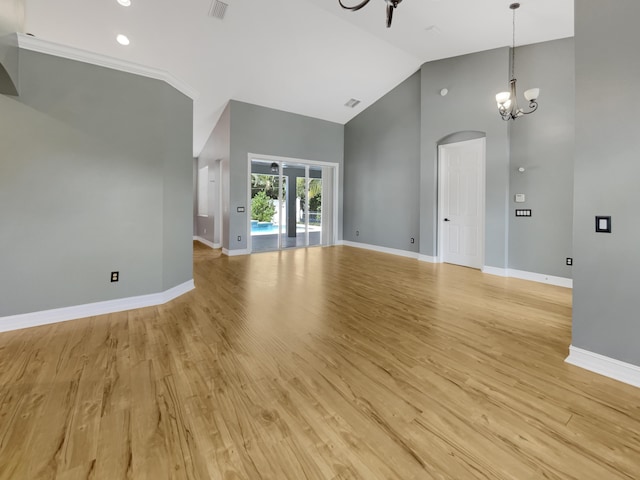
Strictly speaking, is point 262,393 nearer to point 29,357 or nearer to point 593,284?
point 29,357

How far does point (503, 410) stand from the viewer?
5.72 ft

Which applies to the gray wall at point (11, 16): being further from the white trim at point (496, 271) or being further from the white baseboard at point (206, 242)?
the white trim at point (496, 271)

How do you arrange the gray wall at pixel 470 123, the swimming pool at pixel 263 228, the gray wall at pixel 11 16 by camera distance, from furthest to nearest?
1. the swimming pool at pixel 263 228
2. the gray wall at pixel 470 123
3. the gray wall at pixel 11 16

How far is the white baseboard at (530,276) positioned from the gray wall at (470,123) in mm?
105

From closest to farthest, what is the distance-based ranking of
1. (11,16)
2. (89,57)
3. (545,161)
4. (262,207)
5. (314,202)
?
(11,16)
(89,57)
(545,161)
(262,207)
(314,202)

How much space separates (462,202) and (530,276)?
183 cm

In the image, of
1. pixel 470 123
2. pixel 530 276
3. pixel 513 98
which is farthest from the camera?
pixel 470 123

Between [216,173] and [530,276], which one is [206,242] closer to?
[216,173]

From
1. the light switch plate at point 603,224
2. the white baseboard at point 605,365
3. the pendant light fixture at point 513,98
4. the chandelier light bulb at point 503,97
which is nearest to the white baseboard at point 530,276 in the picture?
the pendant light fixture at point 513,98

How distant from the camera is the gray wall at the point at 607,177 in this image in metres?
1.99

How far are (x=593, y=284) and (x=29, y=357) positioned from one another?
4374 mm

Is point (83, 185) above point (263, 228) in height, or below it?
above

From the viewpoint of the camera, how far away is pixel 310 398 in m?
1.84

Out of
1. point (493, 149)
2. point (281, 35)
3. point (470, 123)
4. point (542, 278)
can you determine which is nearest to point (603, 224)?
point (542, 278)
